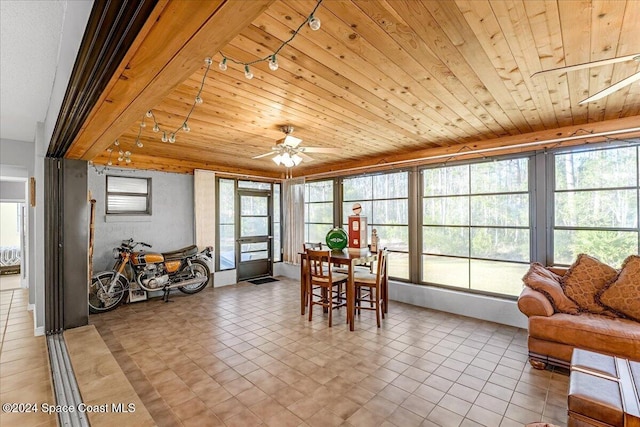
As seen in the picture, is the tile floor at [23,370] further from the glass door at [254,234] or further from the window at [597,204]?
the window at [597,204]

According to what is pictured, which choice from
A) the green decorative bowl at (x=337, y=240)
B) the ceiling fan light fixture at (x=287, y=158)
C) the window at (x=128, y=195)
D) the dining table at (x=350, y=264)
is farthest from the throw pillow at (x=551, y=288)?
the window at (x=128, y=195)

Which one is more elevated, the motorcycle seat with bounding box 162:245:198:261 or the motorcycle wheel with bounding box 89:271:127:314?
the motorcycle seat with bounding box 162:245:198:261

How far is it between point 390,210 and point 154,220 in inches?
169

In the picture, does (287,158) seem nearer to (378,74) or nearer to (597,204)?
(378,74)

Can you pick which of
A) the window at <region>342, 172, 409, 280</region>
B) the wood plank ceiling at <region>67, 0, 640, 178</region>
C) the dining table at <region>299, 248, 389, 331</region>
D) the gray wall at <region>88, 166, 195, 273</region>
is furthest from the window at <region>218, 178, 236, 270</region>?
the window at <region>342, 172, 409, 280</region>

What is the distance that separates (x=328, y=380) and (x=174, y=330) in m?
2.23

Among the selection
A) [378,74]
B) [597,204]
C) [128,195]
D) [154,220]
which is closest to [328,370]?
[378,74]

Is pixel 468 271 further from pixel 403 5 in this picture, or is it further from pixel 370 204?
pixel 403 5

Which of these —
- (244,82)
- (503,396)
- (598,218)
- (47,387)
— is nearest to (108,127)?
(244,82)

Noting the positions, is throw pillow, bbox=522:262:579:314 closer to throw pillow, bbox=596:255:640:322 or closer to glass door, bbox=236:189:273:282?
throw pillow, bbox=596:255:640:322

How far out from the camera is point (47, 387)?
2512 millimetres

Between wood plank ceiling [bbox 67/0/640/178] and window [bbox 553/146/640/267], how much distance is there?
0.98 feet

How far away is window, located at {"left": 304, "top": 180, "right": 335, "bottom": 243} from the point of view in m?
6.32

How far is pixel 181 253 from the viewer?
5.31 m
